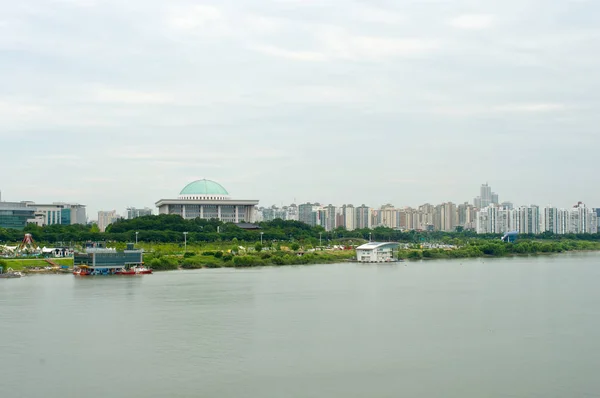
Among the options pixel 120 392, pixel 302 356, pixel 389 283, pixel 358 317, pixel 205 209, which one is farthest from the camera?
pixel 205 209

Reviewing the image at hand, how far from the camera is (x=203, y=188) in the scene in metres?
39.5

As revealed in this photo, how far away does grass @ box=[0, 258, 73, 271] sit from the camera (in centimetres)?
1939

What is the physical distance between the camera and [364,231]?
40.4 metres

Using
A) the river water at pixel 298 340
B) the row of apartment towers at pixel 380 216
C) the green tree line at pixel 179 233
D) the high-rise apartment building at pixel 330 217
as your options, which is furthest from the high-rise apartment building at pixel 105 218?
the river water at pixel 298 340

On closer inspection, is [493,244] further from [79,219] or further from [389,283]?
[79,219]

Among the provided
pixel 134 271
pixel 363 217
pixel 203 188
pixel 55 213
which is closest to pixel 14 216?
pixel 55 213

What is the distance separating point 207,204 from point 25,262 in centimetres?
1875

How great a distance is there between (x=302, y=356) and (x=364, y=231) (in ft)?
106

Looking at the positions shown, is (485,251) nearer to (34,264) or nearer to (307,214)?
(34,264)

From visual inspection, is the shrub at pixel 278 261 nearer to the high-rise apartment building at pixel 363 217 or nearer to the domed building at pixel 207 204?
the domed building at pixel 207 204

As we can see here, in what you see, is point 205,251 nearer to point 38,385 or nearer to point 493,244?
point 493,244

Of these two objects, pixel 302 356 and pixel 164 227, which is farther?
pixel 164 227

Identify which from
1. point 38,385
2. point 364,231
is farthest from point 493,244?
point 38,385

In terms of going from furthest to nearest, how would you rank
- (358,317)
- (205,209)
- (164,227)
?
(205,209)
(164,227)
(358,317)
